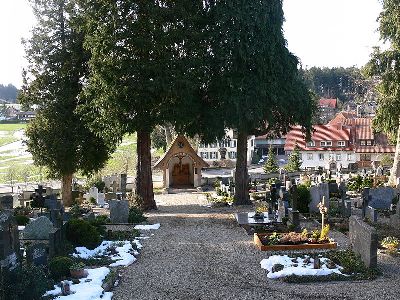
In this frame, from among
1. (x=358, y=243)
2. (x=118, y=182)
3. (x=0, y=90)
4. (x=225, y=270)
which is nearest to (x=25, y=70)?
(x=118, y=182)

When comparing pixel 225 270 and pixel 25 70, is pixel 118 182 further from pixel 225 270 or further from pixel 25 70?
pixel 225 270

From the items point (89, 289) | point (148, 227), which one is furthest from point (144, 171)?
point (89, 289)

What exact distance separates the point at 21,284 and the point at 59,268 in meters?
2.75

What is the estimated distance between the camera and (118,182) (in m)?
37.2

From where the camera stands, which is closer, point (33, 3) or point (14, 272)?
point (14, 272)

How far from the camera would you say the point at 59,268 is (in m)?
14.5

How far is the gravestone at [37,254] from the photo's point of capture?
565 inches

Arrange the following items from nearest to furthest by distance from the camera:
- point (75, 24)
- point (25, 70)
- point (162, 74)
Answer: point (162, 74), point (75, 24), point (25, 70)

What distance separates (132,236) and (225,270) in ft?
19.4

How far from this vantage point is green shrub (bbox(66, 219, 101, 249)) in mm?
18141

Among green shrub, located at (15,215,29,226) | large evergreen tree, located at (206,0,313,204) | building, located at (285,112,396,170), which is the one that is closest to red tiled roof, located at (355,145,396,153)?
building, located at (285,112,396,170)

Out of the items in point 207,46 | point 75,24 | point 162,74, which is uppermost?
point 75,24

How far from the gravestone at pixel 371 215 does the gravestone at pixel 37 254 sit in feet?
48.0

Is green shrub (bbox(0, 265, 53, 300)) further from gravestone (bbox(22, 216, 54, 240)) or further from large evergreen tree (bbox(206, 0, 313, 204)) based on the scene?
large evergreen tree (bbox(206, 0, 313, 204))
